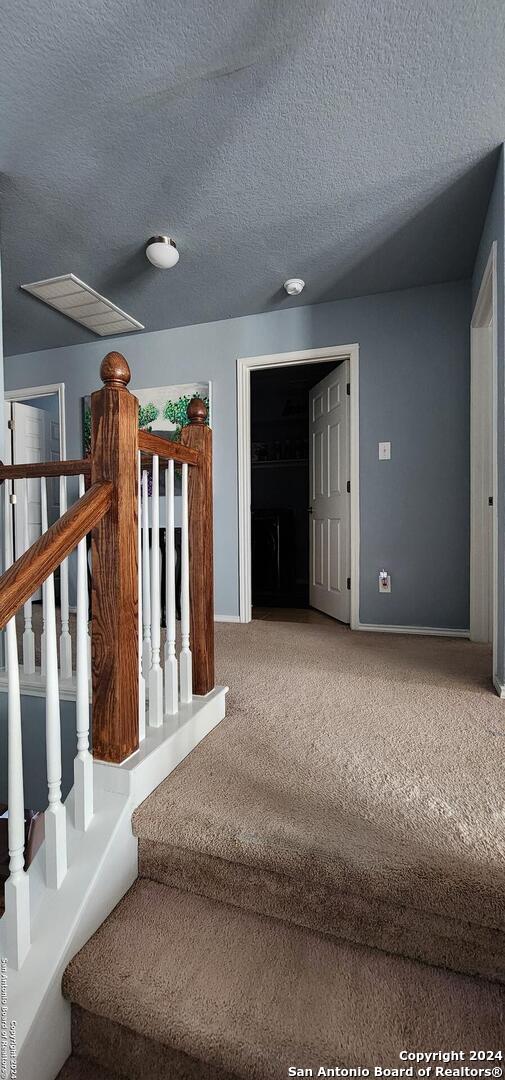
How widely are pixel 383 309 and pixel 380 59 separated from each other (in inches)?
65.6

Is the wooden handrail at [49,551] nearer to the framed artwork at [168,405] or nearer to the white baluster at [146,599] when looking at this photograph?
the white baluster at [146,599]

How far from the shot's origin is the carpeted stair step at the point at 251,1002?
0.81 metres

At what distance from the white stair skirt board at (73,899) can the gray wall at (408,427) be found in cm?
218

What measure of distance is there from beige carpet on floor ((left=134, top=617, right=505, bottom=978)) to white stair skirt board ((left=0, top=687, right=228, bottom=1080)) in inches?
2.2

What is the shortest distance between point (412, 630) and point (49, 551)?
2.63 m

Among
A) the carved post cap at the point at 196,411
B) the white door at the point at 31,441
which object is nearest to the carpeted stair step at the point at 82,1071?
the carved post cap at the point at 196,411

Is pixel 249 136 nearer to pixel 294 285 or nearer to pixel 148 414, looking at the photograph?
pixel 294 285

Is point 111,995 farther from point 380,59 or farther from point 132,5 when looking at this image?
point 380,59

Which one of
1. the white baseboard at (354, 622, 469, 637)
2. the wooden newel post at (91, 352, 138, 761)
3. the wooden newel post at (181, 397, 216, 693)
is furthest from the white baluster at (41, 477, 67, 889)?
the white baseboard at (354, 622, 469, 637)

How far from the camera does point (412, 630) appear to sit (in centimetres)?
311

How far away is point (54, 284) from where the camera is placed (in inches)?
113

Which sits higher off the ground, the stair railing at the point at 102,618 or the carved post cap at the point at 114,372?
the carved post cap at the point at 114,372

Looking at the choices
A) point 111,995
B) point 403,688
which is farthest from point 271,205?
point 111,995

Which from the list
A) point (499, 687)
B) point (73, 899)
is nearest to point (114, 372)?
point (73, 899)
